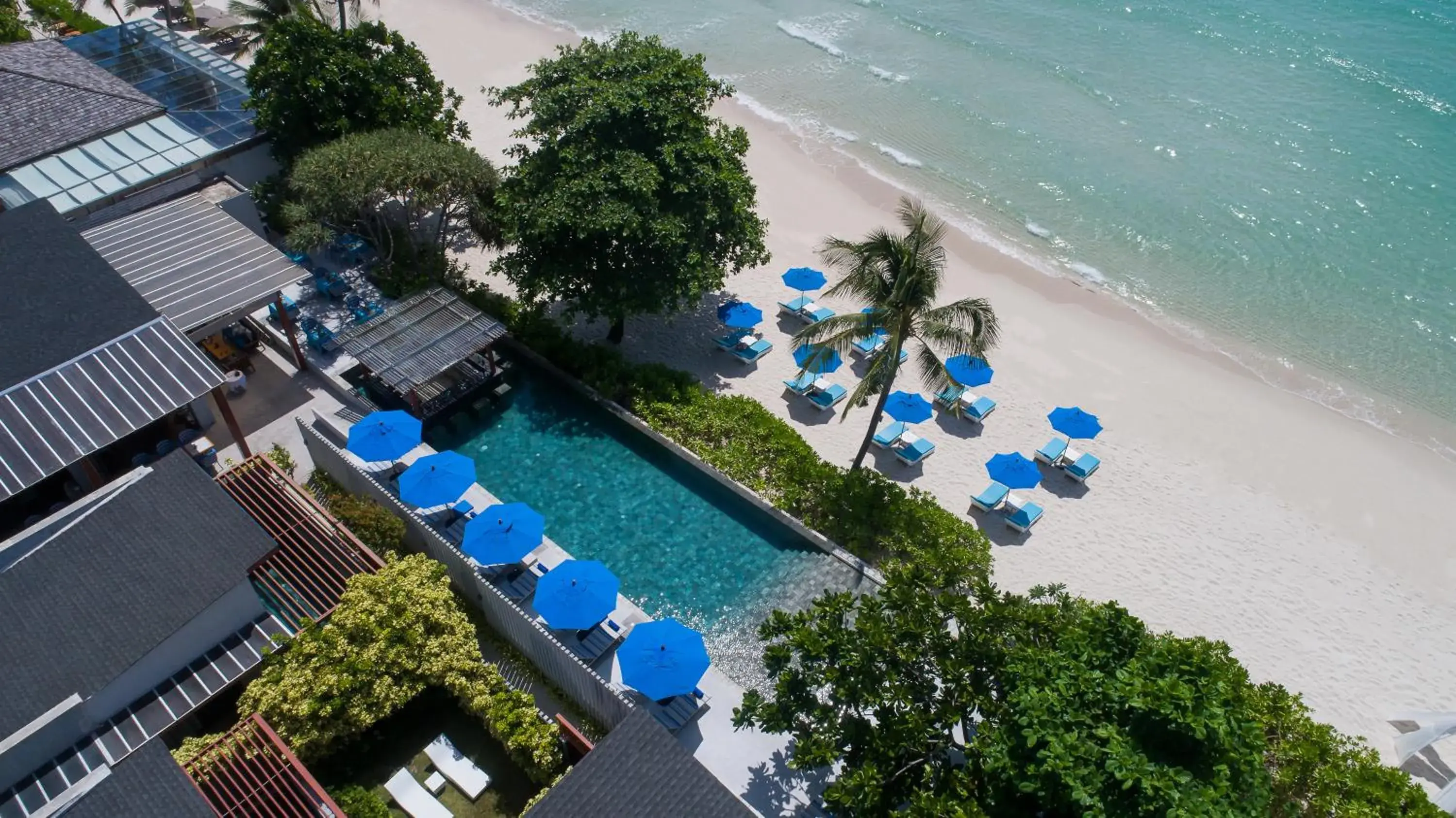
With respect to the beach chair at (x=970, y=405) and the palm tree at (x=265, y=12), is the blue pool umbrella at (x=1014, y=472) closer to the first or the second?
the beach chair at (x=970, y=405)

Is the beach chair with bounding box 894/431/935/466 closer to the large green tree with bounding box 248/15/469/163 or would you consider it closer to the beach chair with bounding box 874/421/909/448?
the beach chair with bounding box 874/421/909/448

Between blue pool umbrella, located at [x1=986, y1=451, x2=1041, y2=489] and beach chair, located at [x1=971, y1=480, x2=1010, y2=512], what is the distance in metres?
0.29

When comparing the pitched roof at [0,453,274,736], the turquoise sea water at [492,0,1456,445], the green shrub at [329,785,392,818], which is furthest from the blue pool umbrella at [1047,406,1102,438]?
the pitched roof at [0,453,274,736]

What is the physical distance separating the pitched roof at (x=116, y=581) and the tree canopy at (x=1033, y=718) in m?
10.8

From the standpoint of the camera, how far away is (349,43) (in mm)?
31719

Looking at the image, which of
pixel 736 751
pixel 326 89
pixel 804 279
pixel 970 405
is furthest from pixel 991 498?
pixel 326 89

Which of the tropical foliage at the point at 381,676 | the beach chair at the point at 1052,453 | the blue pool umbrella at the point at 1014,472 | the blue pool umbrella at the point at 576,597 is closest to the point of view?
the tropical foliage at the point at 381,676

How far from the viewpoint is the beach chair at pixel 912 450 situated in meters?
27.9

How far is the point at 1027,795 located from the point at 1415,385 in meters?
28.6

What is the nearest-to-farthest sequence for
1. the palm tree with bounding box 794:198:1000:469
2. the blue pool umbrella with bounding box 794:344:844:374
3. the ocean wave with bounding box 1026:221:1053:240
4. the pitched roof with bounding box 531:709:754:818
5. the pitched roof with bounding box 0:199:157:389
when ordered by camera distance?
1. the pitched roof with bounding box 531:709:754:818
2. the pitched roof with bounding box 0:199:157:389
3. the palm tree with bounding box 794:198:1000:469
4. the blue pool umbrella with bounding box 794:344:844:374
5. the ocean wave with bounding box 1026:221:1053:240

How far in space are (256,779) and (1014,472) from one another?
19565 millimetres

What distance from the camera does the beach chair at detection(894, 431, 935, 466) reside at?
27922 mm

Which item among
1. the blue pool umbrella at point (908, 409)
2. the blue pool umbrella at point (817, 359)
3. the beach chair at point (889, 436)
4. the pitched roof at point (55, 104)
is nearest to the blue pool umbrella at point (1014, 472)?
the blue pool umbrella at point (908, 409)

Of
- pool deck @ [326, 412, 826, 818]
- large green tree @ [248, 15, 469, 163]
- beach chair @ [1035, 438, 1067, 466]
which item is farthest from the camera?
large green tree @ [248, 15, 469, 163]
